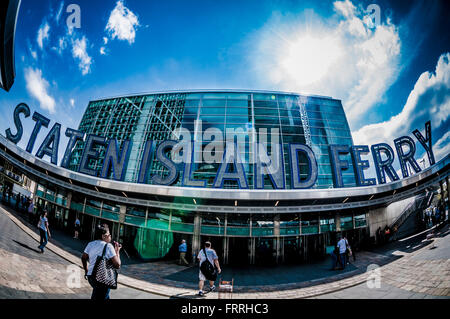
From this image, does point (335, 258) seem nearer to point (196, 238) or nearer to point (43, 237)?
point (196, 238)

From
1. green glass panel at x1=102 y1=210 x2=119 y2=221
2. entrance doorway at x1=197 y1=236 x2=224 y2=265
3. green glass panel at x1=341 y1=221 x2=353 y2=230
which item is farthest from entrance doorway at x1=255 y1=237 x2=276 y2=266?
green glass panel at x1=102 y1=210 x2=119 y2=221

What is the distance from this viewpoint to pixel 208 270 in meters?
2.46

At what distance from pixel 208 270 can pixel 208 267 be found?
0.04 m

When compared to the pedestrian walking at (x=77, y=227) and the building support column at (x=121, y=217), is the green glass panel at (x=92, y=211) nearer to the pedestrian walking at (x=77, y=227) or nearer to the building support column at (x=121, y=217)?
the pedestrian walking at (x=77, y=227)

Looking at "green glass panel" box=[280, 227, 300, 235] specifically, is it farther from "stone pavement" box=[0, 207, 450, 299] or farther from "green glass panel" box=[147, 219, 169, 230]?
"green glass panel" box=[147, 219, 169, 230]

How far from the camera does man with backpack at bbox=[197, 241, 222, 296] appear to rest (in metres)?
2.41

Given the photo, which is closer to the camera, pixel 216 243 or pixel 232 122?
pixel 216 243

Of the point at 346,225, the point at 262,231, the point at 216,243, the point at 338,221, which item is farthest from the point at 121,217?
the point at 346,225

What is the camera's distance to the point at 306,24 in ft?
7.64

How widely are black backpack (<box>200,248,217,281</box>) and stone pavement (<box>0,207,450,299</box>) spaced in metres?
0.22

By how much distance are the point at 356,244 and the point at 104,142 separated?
24.3ft
